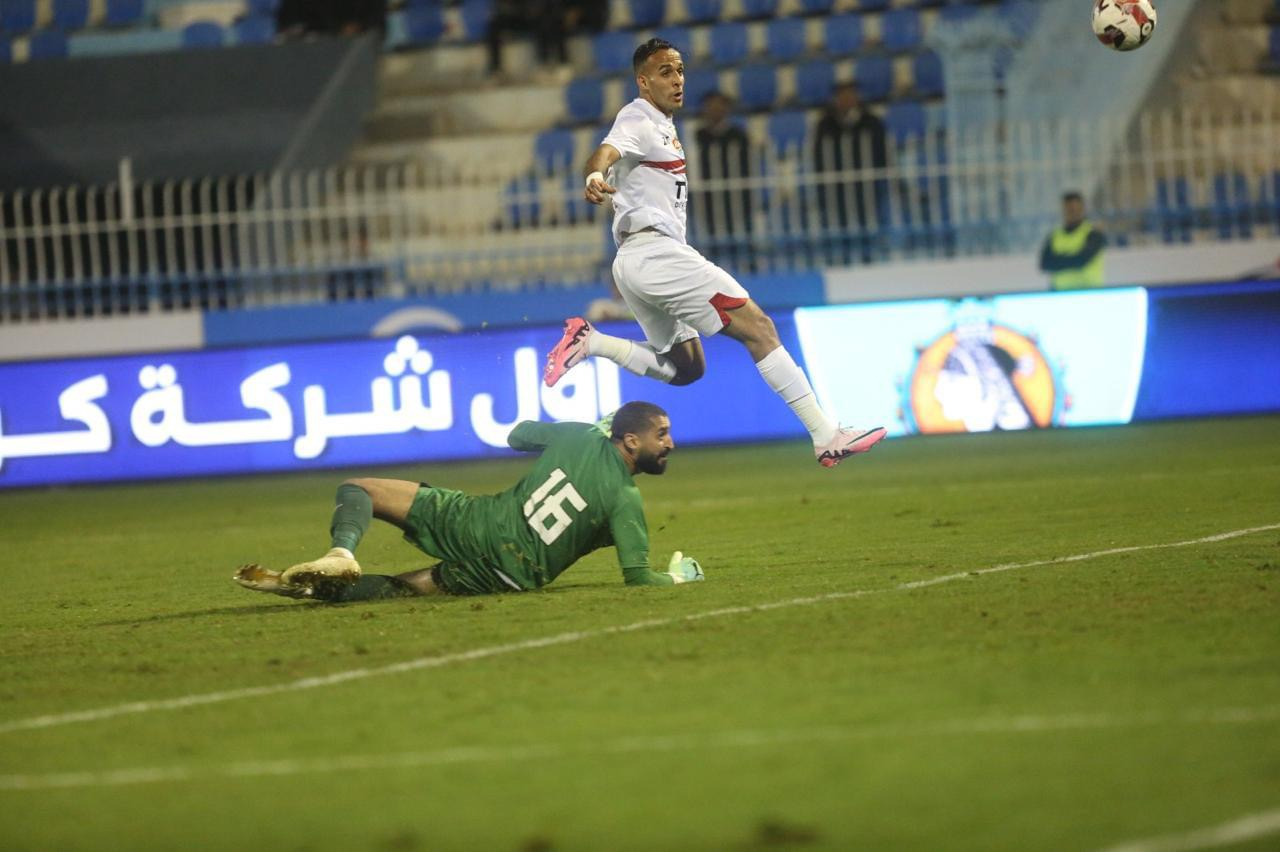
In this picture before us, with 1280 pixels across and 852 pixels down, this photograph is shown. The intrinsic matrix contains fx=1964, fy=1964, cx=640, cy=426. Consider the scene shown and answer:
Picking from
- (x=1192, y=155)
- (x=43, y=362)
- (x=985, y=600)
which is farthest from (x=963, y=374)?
(x=985, y=600)

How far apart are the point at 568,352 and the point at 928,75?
42.8 feet

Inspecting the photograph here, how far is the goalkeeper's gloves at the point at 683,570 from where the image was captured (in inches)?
298

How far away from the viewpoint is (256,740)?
4867 mm

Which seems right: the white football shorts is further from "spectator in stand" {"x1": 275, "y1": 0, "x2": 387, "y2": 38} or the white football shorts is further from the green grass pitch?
"spectator in stand" {"x1": 275, "y1": 0, "x2": 387, "y2": 38}

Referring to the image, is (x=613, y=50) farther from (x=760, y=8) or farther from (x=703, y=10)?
(x=760, y=8)

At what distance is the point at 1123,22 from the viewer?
10953 mm

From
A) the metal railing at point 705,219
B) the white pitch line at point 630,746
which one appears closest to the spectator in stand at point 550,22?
the metal railing at point 705,219

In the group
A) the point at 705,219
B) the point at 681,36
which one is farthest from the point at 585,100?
the point at 705,219

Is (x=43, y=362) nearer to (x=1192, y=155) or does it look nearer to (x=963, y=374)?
(x=963, y=374)

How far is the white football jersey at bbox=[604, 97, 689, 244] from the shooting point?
9000 millimetres

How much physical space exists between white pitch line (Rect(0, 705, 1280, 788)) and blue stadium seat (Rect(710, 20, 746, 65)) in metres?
18.8

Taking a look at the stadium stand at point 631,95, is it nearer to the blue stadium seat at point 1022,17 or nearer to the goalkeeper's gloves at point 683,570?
the blue stadium seat at point 1022,17

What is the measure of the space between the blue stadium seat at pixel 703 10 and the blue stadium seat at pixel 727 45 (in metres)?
0.37

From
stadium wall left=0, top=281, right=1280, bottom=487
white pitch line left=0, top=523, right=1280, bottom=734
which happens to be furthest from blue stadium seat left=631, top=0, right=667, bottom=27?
white pitch line left=0, top=523, right=1280, bottom=734
